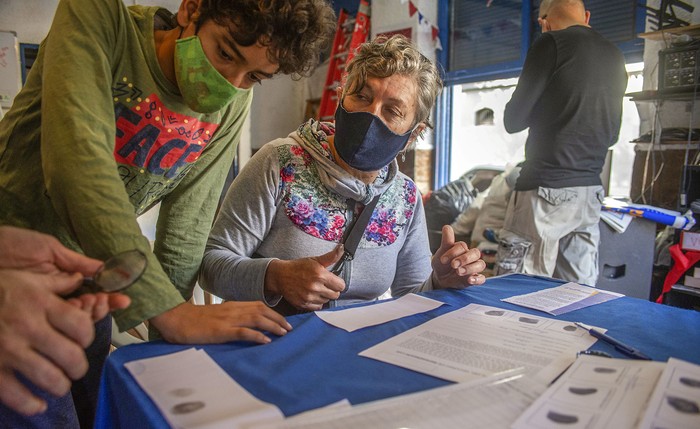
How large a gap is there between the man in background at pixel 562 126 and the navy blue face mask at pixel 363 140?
1.27 metres

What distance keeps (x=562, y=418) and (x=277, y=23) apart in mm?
860

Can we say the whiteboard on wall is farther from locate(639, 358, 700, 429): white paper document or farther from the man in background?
locate(639, 358, 700, 429): white paper document

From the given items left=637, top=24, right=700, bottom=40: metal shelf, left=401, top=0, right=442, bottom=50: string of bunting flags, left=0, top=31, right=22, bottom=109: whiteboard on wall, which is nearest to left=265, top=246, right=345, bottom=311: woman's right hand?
left=637, top=24, right=700, bottom=40: metal shelf

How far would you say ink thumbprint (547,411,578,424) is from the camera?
0.64 meters

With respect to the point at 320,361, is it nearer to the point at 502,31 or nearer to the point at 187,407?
the point at 187,407

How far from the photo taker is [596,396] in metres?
0.72

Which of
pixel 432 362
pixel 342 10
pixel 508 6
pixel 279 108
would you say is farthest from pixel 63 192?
pixel 279 108

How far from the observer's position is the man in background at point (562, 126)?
2457mm

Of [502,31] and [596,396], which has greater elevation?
[502,31]

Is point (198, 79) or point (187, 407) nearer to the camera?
point (187, 407)

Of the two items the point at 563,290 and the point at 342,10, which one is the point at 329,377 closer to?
the point at 563,290

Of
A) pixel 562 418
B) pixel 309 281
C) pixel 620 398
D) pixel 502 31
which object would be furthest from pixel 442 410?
pixel 502 31

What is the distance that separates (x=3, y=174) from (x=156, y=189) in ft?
1.04

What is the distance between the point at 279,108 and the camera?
579 centimetres
